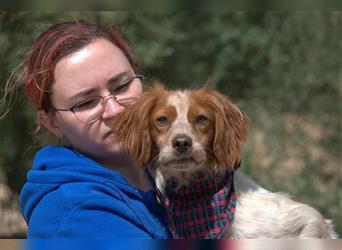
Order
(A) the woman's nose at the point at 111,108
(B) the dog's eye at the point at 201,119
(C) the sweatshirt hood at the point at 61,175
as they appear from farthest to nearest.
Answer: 1. (B) the dog's eye at the point at 201,119
2. (A) the woman's nose at the point at 111,108
3. (C) the sweatshirt hood at the point at 61,175

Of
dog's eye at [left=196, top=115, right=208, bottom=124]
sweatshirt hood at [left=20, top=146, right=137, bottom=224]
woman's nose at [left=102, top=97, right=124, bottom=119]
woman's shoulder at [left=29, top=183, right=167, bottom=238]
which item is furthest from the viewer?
dog's eye at [left=196, top=115, right=208, bottom=124]

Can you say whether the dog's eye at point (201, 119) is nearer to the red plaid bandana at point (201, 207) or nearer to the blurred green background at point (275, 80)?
the red plaid bandana at point (201, 207)

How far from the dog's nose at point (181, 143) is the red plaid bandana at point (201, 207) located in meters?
0.13

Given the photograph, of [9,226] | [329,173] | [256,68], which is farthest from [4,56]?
[329,173]

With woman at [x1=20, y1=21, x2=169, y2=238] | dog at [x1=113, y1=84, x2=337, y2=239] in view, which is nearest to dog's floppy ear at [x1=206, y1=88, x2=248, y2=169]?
dog at [x1=113, y1=84, x2=337, y2=239]

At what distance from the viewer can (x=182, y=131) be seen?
7.20 ft

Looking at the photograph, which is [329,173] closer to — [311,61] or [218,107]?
[311,61]

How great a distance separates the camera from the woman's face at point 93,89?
2.06 m

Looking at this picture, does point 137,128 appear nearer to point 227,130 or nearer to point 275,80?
point 227,130

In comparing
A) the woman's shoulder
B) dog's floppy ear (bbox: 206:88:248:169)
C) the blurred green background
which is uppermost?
dog's floppy ear (bbox: 206:88:248:169)

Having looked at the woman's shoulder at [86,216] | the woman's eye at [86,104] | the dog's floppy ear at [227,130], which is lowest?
the woman's shoulder at [86,216]

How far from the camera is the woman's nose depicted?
2123mm

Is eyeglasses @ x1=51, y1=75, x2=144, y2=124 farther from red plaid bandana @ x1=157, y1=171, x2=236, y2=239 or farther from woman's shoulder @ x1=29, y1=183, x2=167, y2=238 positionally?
red plaid bandana @ x1=157, y1=171, x2=236, y2=239

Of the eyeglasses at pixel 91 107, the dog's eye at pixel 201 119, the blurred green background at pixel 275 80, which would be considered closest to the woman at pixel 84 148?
the eyeglasses at pixel 91 107
